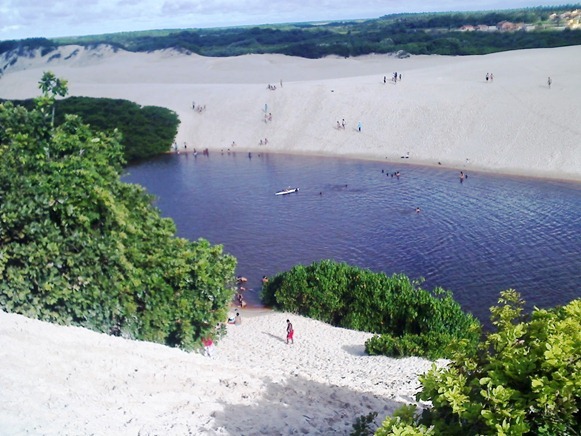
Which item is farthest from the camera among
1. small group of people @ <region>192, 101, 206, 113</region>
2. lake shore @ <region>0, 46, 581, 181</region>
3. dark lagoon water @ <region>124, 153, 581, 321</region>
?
small group of people @ <region>192, 101, 206, 113</region>

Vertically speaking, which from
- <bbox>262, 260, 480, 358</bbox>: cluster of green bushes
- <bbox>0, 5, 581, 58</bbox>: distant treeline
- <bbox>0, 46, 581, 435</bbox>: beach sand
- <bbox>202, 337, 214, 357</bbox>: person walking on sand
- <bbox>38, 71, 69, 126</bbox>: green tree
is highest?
<bbox>0, 5, 581, 58</bbox>: distant treeline

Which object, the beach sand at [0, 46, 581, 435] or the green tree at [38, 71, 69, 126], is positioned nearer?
the beach sand at [0, 46, 581, 435]

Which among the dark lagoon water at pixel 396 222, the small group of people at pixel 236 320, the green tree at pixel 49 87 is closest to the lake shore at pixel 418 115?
the dark lagoon water at pixel 396 222

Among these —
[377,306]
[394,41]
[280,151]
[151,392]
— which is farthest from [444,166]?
[394,41]

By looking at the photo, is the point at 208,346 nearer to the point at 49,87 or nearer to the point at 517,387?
the point at 49,87

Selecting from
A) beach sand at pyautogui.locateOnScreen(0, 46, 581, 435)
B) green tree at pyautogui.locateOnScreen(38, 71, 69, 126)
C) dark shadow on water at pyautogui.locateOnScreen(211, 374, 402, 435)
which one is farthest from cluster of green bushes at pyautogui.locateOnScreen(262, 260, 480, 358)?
green tree at pyautogui.locateOnScreen(38, 71, 69, 126)

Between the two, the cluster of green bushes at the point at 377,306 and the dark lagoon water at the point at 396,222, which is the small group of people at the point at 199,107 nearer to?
the dark lagoon water at the point at 396,222

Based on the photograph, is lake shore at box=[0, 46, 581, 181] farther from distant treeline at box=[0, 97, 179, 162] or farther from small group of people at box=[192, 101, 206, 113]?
distant treeline at box=[0, 97, 179, 162]

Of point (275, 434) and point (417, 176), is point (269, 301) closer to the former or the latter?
point (275, 434)
